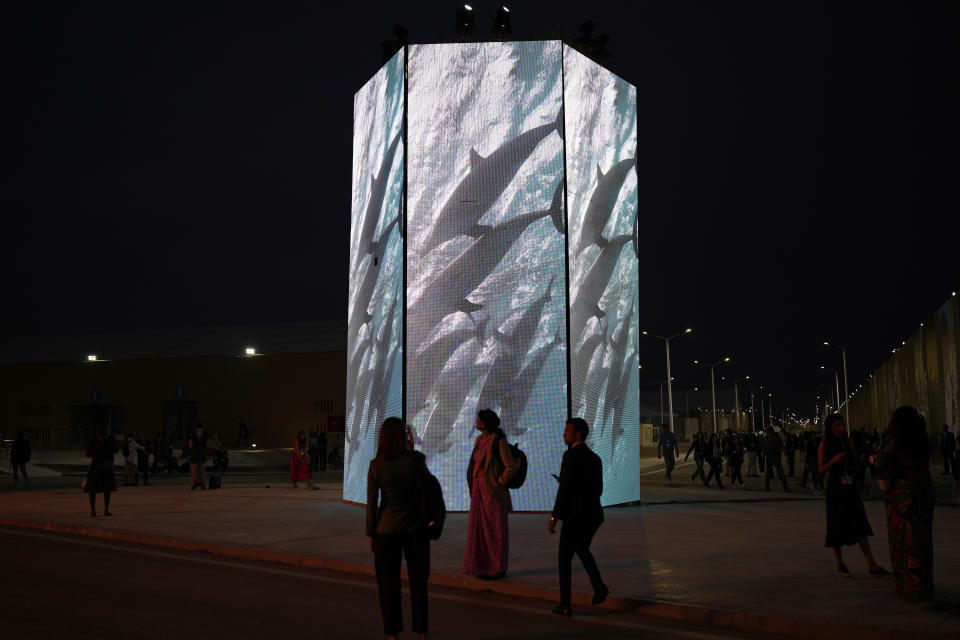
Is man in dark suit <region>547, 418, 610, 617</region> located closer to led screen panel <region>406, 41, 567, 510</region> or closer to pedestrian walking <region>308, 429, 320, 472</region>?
led screen panel <region>406, 41, 567, 510</region>

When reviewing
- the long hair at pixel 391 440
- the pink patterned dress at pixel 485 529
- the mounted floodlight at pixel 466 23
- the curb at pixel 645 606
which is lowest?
the curb at pixel 645 606

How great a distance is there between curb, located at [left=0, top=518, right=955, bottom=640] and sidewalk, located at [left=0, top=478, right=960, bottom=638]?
0.01 meters

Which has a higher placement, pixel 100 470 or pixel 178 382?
pixel 178 382

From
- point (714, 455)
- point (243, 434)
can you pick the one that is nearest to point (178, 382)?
point (243, 434)

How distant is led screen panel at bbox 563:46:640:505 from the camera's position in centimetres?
1775

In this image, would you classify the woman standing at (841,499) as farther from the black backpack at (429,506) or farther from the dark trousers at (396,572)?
the dark trousers at (396,572)

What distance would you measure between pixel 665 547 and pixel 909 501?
4310 millimetres

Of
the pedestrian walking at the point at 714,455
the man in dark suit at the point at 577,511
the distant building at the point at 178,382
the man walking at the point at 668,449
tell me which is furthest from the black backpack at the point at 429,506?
the distant building at the point at 178,382

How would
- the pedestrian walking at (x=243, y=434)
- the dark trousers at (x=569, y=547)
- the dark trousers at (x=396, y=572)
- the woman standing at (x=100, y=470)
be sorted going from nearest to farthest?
the dark trousers at (x=396, y=572) → the dark trousers at (x=569, y=547) → the woman standing at (x=100, y=470) → the pedestrian walking at (x=243, y=434)

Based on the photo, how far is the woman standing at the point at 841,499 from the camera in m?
9.76

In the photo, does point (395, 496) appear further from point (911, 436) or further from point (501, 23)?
point (501, 23)

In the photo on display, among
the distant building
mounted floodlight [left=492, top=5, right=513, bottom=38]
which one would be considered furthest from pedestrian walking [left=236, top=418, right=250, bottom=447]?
mounted floodlight [left=492, top=5, right=513, bottom=38]

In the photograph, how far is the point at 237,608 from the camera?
829 centimetres

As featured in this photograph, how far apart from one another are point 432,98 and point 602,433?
7736mm
